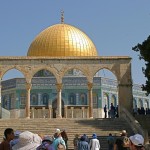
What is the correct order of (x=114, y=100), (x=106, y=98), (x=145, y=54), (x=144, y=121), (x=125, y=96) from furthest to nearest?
(x=114, y=100) < (x=106, y=98) < (x=125, y=96) < (x=144, y=121) < (x=145, y=54)

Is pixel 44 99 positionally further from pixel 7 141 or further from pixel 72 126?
pixel 7 141

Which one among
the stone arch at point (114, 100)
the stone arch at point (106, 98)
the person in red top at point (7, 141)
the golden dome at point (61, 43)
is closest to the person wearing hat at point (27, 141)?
the person in red top at point (7, 141)

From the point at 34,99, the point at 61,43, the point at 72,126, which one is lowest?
the point at 72,126

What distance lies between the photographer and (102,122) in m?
21.1

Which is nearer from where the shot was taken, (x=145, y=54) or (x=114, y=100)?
(x=145, y=54)

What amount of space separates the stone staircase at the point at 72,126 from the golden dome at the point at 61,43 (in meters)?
16.6

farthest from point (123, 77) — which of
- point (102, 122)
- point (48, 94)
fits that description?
point (48, 94)

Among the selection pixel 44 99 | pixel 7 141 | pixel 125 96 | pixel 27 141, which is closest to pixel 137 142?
pixel 27 141

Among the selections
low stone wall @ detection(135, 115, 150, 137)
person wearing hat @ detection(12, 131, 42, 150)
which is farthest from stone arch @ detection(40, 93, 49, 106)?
person wearing hat @ detection(12, 131, 42, 150)

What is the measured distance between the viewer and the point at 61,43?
38344 mm

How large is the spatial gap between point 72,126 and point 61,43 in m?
19.3

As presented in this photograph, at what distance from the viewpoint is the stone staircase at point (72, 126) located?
1880 centimetres

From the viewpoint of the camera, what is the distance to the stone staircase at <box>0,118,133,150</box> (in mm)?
18797

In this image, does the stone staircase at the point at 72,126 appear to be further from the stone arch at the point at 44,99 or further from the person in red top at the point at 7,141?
the stone arch at the point at 44,99
